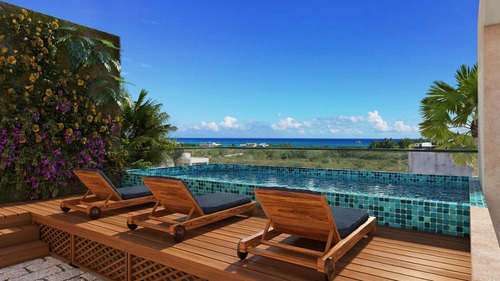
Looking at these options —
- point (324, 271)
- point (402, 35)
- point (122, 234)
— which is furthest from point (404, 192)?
point (402, 35)

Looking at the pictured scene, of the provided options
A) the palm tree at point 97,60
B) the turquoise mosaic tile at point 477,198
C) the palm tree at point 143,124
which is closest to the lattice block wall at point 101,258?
the palm tree at point 97,60

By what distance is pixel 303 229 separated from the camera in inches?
115

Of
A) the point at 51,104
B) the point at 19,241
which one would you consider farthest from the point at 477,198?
the point at 51,104

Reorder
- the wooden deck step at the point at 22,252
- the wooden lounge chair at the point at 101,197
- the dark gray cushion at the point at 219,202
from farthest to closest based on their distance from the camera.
→ the wooden lounge chair at the point at 101,197, the wooden deck step at the point at 22,252, the dark gray cushion at the point at 219,202

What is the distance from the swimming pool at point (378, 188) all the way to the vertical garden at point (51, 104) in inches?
42.1

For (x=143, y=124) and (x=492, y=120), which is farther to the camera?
(x=143, y=124)

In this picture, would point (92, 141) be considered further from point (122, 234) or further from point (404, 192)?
point (404, 192)

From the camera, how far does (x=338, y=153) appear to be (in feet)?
25.7

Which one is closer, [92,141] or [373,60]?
[92,141]

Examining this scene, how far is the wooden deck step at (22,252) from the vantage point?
393cm

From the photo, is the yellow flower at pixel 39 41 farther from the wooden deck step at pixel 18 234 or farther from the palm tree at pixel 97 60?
the wooden deck step at pixel 18 234

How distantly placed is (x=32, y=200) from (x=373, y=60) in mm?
41926

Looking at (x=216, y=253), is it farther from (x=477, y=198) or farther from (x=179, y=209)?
(x=477, y=198)

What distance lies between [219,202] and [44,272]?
1.99 metres
